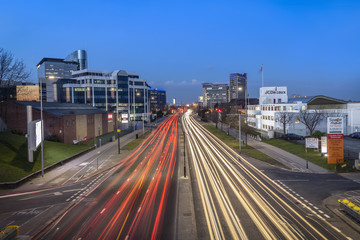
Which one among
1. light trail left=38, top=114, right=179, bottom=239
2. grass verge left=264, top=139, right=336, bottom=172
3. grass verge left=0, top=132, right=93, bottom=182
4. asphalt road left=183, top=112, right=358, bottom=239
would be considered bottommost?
asphalt road left=183, top=112, right=358, bottom=239

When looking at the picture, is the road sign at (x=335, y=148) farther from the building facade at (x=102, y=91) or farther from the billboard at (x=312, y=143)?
the building facade at (x=102, y=91)

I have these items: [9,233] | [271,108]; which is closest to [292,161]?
[9,233]

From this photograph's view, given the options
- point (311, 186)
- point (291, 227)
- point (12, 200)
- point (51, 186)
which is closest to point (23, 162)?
point (51, 186)

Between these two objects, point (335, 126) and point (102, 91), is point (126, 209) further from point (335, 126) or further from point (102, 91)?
point (102, 91)

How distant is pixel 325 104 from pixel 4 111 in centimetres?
7973

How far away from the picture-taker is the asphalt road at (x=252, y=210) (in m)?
14.3

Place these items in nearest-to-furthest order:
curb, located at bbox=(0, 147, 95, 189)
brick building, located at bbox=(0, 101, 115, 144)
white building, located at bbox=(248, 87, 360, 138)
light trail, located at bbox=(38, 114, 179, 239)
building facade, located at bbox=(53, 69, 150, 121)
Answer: light trail, located at bbox=(38, 114, 179, 239) → curb, located at bbox=(0, 147, 95, 189) → brick building, located at bbox=(0, 101, 115, 144) → white building, located at bbox=(248, 87, 360, 138) → building facade, located at bbox=(53, 69, 150, 121)

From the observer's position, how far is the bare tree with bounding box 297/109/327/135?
183 ft

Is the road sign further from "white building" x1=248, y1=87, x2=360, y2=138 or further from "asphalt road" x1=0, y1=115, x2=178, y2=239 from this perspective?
"white building" x1=248, y1=87, x2=360, y2=138

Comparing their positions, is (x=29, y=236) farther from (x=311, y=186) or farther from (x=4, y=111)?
(x=4, y=111)

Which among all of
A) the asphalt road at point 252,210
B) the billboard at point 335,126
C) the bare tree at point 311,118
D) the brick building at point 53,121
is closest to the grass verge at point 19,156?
the brick building at point 53,121

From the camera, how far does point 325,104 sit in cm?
6825

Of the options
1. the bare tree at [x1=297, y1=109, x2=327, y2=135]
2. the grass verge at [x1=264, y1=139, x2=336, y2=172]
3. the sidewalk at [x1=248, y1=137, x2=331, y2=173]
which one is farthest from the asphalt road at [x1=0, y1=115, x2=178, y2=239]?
the bare tree at [x1=297, y1=109, x2=327, y2=135]

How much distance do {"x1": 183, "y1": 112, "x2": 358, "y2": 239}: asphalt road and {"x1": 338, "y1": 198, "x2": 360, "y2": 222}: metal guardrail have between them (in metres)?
1.38
